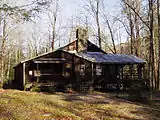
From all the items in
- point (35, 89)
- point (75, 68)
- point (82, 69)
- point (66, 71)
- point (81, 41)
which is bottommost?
point (35, 89)

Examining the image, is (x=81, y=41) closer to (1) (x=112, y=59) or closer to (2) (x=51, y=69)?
(1) (x=112, y=59)

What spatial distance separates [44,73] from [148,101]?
12214 millimetres

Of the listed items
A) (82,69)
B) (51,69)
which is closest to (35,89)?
(51,69)

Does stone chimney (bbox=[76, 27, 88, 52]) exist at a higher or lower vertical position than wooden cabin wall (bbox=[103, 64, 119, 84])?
higher

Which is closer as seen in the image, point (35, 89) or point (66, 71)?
point (35, 89)

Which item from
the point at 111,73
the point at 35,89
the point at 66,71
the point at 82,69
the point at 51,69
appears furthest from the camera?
the point at 111,73

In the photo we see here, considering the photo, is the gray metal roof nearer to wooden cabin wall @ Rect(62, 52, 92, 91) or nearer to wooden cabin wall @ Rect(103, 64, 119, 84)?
wooden cabin wall @ Rect(62, 52, 92, 91)

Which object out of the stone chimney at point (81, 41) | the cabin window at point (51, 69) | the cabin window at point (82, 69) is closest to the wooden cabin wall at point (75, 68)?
the cabin window at point (82, 69)

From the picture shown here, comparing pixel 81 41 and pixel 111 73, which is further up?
pixel 81 41

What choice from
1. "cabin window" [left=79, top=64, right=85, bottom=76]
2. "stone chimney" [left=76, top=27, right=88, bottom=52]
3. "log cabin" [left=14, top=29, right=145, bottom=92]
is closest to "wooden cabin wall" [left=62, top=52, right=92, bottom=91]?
"log cabin" [left=14, top=29, right=145, bottom=92]

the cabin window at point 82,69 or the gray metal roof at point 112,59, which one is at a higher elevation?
the gray metal roof at point 112,59

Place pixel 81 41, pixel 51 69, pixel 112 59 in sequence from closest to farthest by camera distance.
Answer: pixel 51 69
pixel 112 59
pixel 81 41

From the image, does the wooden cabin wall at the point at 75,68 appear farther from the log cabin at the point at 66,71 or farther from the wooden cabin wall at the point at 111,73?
the wooden cabin wall at the point at 111,73

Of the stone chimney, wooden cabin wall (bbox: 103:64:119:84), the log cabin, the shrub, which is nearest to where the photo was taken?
the shrub
